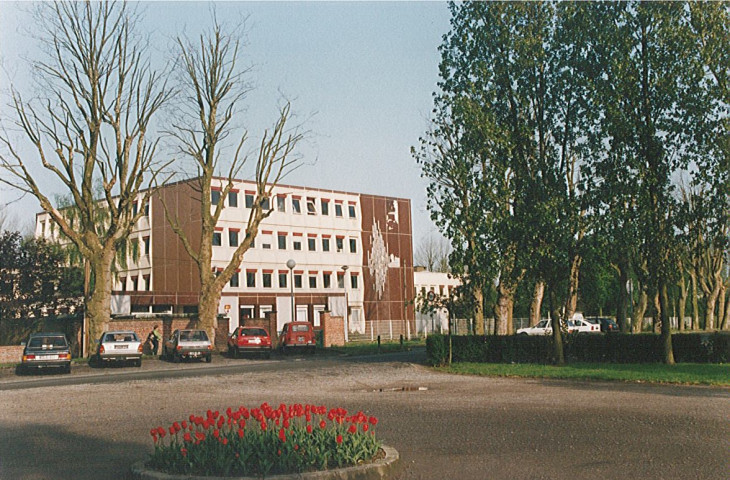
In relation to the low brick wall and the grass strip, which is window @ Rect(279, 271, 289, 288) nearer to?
the low brick wall

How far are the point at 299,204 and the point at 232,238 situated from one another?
25.3 ft

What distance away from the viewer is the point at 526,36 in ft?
90.6

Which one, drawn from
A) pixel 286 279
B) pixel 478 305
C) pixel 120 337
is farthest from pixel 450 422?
pixel 286 279

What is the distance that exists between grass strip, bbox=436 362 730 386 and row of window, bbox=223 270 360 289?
3986 cm

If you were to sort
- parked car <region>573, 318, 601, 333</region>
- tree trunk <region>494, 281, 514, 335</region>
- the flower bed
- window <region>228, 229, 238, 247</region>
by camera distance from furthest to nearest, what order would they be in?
window <region>228, 229, 238, 247</region>
parked car <region>573, 318, 601, 333</region>
tree trunk <region>494, 281, 514, 335</region>
the flower bed

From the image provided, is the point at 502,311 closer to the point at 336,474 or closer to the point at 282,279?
the point at 336,474

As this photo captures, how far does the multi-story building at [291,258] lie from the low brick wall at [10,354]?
52.6 feet

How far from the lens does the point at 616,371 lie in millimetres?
23297

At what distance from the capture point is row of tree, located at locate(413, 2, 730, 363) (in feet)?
83.6

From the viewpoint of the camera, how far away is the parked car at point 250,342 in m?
39.9

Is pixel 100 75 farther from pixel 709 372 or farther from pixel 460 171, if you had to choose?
pixel 709 372

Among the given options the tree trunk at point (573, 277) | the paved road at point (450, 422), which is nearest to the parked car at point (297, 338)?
the tree trunk at point (573, 277)

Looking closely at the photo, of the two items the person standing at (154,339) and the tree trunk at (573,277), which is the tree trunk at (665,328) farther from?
the person standing at (154,339)

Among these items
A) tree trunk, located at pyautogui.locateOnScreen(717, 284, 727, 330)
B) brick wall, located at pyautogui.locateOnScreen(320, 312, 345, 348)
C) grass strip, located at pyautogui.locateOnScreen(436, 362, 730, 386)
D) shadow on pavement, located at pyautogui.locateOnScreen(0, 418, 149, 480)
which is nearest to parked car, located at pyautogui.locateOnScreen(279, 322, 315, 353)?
brick wall, located at pyautogui.locateOnScreen(320, 312, 345, 348)
